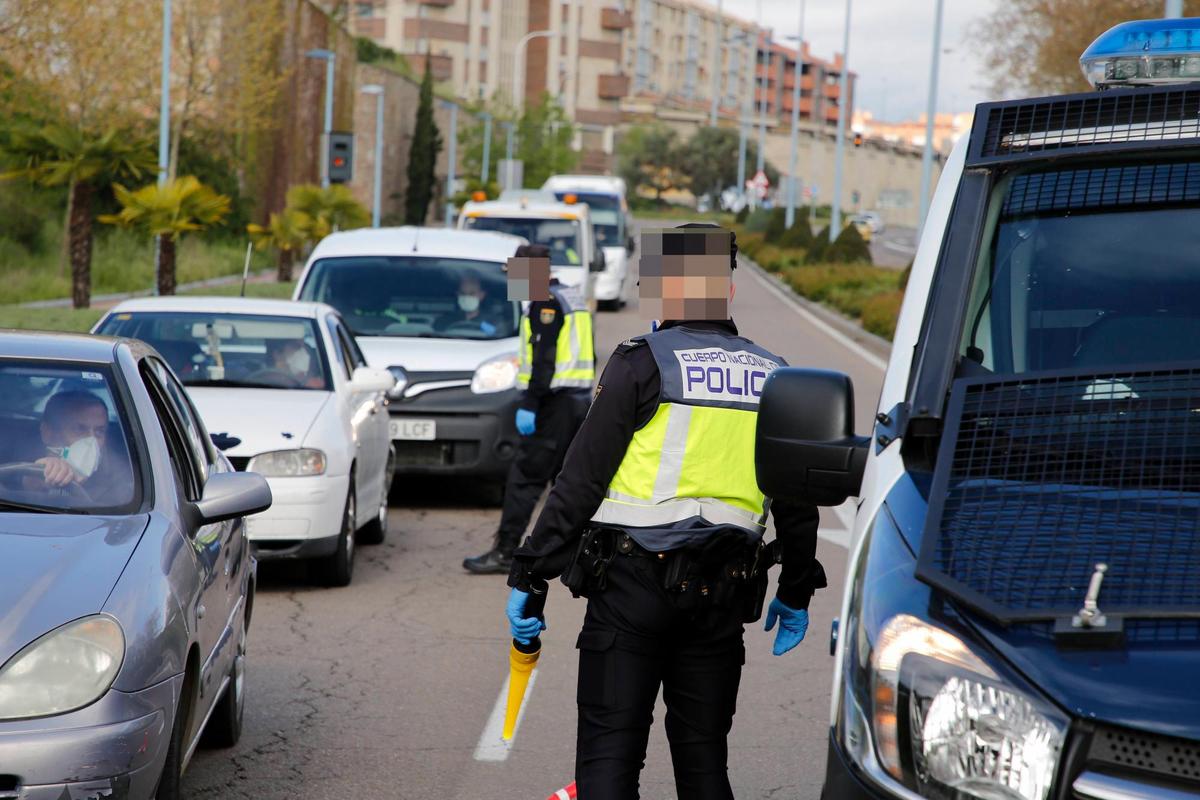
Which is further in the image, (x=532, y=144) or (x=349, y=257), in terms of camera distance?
(x=532, y=144)

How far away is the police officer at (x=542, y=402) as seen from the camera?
9.55m

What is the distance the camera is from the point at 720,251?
401 cm

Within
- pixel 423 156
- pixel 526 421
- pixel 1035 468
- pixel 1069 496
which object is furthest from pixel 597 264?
pixel 423 156

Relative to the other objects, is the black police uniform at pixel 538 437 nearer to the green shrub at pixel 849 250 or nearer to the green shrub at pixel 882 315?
the green shrub at pixel 882 315

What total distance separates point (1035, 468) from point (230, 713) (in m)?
3.56

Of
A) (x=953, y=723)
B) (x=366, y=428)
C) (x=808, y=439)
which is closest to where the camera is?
(x=953, y=723)

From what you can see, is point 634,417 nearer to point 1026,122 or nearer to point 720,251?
point 720,251

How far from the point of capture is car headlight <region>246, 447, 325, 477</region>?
8.89 metres

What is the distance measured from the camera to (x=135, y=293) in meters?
37.3

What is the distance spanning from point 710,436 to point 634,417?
0.18m

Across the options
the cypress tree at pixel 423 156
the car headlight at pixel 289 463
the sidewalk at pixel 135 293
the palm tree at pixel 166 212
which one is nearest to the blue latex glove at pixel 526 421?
the car headlight at pixel 289 463

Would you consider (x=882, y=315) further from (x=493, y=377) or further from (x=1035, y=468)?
(x=1035, y=468)

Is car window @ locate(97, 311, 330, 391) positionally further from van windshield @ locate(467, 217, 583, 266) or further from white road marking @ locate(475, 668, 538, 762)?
van windshield @ locate(467, 217, 583, 266)

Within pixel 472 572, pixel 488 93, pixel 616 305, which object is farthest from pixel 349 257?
pixel 488 93
